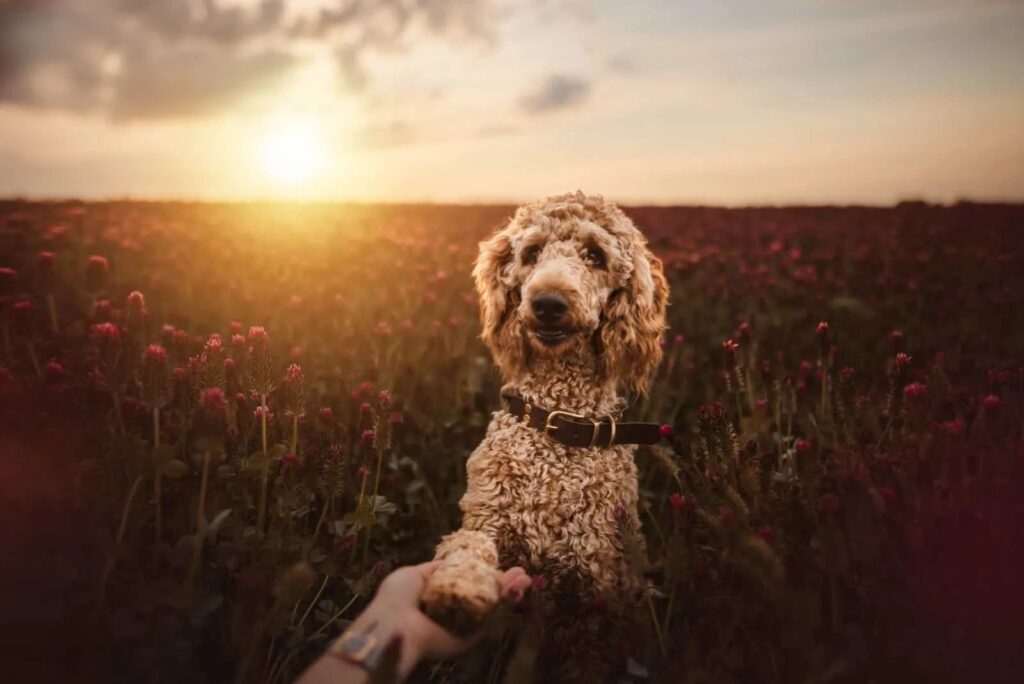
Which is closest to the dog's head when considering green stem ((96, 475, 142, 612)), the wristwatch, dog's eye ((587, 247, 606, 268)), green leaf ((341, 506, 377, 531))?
dog's eye ((587, 247, 606, 268))

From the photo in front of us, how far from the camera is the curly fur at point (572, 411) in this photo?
2510 millimetres

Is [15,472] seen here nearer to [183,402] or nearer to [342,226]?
[183,402]

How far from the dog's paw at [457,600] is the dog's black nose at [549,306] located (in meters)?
0.98

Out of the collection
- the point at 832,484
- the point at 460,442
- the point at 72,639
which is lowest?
the point at 460,442

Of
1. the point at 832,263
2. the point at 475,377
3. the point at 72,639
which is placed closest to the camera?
the point at 72,639

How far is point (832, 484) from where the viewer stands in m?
2.19

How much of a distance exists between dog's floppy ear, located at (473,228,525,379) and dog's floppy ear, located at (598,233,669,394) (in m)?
0.37

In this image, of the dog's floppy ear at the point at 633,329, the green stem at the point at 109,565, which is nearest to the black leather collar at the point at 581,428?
the dog's floppy ear at the point at 633,329

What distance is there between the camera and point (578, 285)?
2.70 meters

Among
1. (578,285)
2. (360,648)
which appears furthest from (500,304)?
(360,648)

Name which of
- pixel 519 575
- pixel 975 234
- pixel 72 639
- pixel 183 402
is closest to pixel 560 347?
pixel 519 575

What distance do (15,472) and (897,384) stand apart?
317cm

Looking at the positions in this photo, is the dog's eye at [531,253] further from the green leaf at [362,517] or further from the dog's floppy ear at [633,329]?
the green leaf at [362,517]

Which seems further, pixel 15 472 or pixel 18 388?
pixel 18 388
